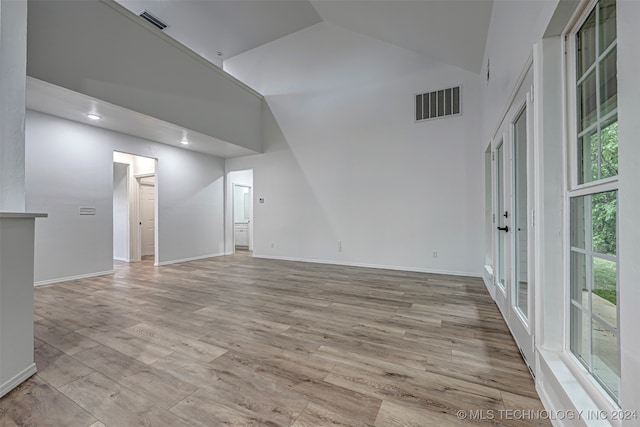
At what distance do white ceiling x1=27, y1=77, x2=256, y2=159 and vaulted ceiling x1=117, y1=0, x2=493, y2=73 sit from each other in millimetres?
2223

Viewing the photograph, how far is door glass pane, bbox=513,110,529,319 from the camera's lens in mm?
1962

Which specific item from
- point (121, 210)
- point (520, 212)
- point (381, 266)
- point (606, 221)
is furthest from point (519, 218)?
point (121, 210)

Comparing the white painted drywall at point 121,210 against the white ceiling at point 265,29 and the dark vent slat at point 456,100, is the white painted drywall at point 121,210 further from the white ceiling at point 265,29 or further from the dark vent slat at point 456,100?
the dark vent slat at point 456,100

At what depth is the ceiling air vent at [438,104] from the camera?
14.3 feet

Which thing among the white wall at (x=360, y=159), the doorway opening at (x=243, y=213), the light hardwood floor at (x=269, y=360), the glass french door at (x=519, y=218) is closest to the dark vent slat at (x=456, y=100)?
the white wall at (x=360, y=159)

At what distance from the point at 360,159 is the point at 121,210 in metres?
5.53

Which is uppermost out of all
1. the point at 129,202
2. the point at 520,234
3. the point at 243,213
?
the point at 129,202

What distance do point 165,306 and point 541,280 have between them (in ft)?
10.8

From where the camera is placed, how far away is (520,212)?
2.08m

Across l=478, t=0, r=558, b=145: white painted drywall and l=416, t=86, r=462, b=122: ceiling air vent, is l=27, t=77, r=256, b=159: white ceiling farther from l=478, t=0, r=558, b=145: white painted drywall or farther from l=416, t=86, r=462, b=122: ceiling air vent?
l=478, t=0, r=558, b=145: white painted drywall

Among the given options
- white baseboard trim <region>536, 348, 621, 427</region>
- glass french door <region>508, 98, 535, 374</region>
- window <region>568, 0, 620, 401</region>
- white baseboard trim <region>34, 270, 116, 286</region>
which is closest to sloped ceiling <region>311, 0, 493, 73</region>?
glass french door <region>508, 98, 535, 374</region>

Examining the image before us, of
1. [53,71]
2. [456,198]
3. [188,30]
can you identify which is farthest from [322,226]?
[188,30]

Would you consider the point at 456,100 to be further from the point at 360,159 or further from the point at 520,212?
the point at 520,212

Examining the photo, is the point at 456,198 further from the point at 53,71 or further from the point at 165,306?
the point at 53,71
